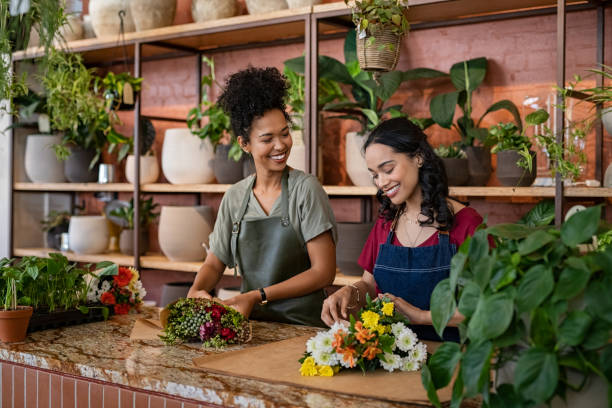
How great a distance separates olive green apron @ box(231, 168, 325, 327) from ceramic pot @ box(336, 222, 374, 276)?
0.92m

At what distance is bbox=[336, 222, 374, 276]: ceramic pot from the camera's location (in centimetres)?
359

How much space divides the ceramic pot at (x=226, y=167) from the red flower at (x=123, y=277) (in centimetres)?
157

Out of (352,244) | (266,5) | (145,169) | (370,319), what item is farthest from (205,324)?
(145,169)

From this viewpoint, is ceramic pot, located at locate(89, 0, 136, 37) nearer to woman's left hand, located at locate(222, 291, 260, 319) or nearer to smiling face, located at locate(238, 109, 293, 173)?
smiling face, located at locate(238, 109, 293, 173)

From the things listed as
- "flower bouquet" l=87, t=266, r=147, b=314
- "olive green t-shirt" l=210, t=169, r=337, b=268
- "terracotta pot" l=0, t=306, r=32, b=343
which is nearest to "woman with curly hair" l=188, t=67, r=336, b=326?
"olive green t-shirt" l=210, t=169, r=337, b=268

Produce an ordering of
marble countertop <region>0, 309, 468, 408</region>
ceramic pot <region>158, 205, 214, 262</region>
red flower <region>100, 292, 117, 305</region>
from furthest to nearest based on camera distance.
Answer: ceramic pot <region>158, 205, 214, 262</region>, red flower <region>100, 292, 117, 305</region>, marble countertop <region>0, 309, 468, 408</region>

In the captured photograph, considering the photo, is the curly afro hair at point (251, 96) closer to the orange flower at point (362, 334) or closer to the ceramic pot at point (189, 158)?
the orange flower at point (362, 334)

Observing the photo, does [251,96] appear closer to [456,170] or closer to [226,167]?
[456,170]

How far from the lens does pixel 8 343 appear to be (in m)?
2.05

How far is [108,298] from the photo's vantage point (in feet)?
8.00

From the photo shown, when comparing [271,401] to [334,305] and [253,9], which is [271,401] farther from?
[253,9]

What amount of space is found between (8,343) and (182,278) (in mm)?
2803

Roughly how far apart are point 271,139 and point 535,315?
58.7 inches

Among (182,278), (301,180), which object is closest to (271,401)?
(301,180)
